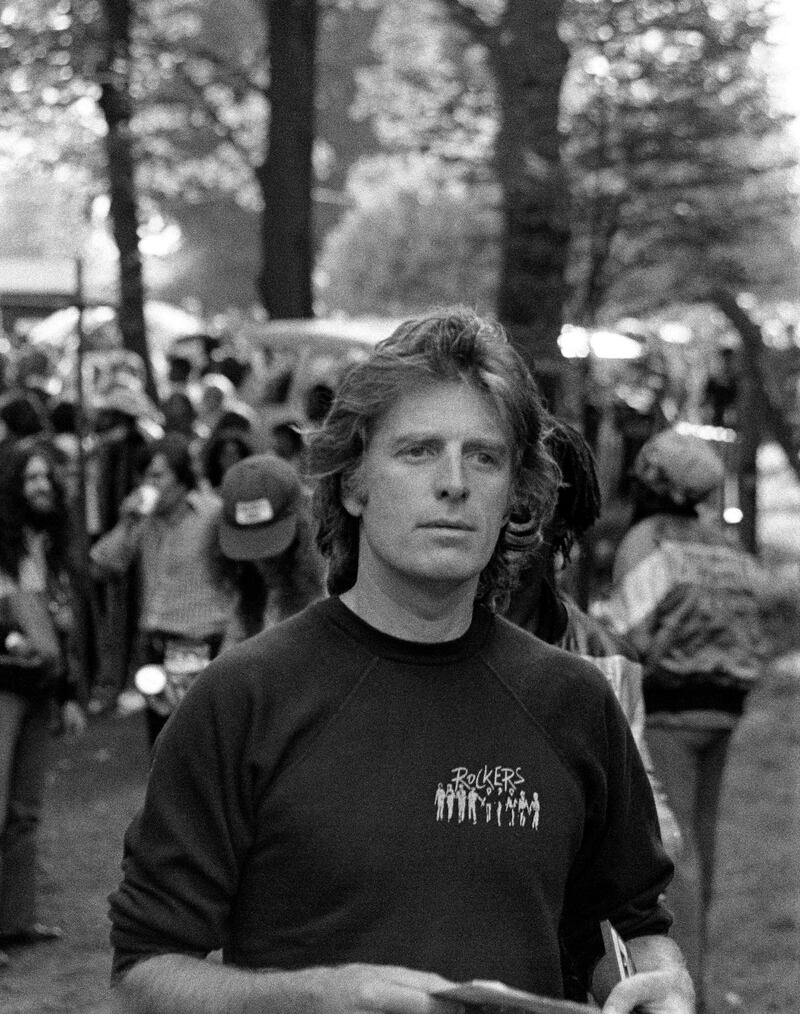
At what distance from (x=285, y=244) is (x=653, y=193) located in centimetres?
605

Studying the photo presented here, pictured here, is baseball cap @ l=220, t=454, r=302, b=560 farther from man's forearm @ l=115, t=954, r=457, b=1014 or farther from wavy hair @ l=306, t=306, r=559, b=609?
man's forearm @ l=115, t=954, r=457, b=1014

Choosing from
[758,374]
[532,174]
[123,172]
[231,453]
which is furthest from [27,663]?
[123,172]

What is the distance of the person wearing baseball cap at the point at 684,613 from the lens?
21.2ft

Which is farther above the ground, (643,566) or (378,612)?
(378,612)

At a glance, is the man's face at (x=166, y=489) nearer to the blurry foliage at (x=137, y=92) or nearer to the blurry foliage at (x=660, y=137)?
the blurry foliage at (x=660, y=137)

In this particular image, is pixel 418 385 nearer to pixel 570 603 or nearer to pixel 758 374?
pixel 570 603

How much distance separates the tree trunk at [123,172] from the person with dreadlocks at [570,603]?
37.1 feet

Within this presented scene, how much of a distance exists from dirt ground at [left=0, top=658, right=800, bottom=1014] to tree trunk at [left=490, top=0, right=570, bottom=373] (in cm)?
251

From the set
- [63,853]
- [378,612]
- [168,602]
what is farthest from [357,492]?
[63,853]

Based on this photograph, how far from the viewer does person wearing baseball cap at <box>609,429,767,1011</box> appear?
645cm

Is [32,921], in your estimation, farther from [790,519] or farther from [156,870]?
[790,519]

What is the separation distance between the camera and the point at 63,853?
913 centimetres

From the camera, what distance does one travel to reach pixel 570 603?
4891 mm

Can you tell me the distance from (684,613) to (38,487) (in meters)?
2.56
